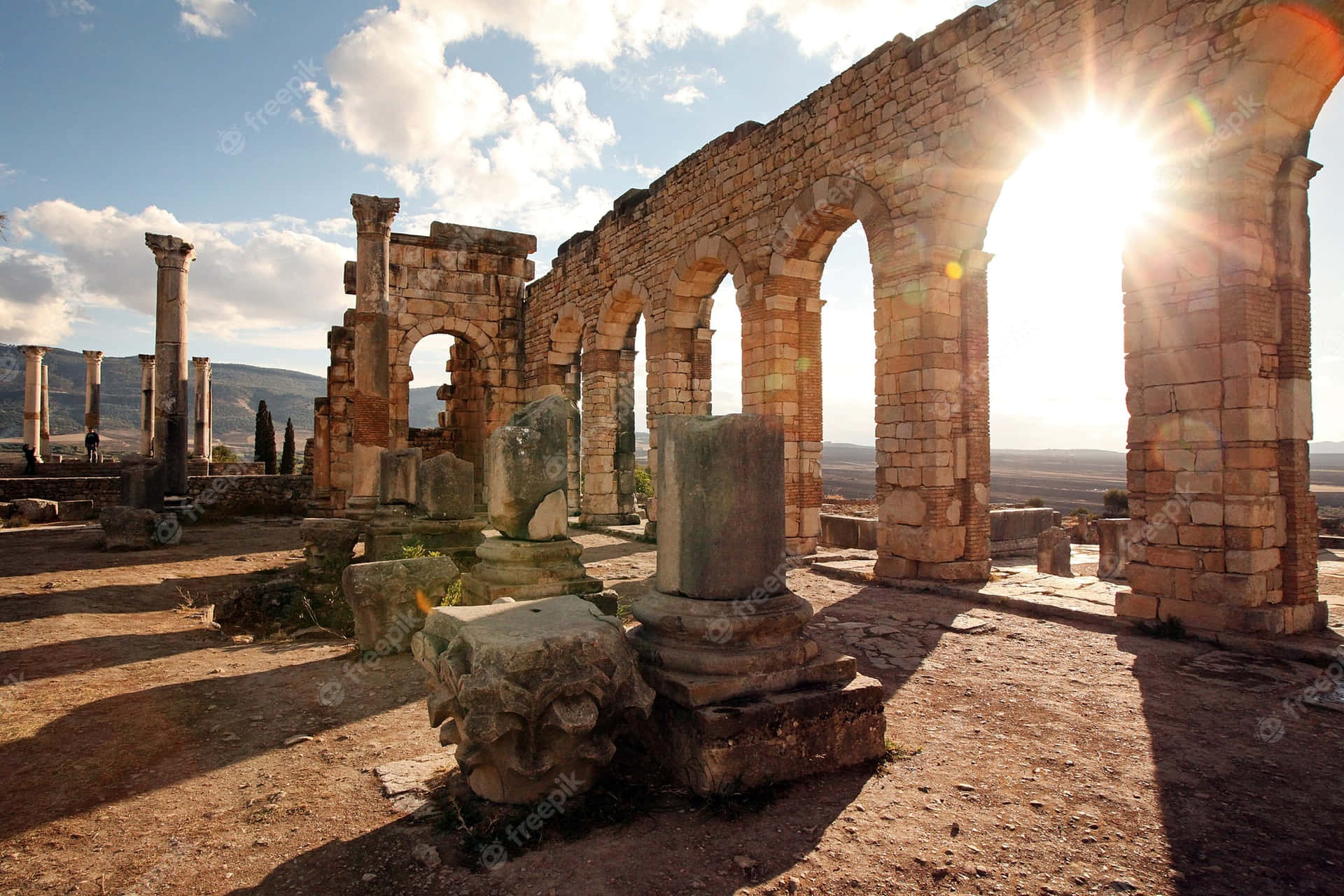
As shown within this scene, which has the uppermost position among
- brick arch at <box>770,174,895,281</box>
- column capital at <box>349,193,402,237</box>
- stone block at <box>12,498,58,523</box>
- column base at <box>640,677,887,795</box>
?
column capital at <box>349,193,402,237</box>

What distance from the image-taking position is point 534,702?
2975 millimetres

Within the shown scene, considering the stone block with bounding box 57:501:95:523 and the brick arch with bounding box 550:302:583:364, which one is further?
the brick arch with bounding box 550:302:583:364

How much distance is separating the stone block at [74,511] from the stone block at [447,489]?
1210 centimetres

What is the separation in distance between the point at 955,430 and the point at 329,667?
6.74 metres

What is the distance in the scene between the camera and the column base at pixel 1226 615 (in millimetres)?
5512

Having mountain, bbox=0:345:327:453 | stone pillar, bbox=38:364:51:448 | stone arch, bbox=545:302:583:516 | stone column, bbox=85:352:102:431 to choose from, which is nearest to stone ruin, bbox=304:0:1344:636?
stone arch, bbox=545:302:583:516

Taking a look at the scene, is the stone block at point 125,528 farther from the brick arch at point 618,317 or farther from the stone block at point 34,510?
the brick arch at point 618,317

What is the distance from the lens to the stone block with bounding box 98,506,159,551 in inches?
438

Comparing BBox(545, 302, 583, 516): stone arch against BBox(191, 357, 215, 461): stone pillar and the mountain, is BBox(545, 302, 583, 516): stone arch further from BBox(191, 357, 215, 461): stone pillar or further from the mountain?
the mountain

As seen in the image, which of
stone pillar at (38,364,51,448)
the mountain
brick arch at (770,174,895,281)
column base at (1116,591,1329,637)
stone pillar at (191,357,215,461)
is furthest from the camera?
the mountain

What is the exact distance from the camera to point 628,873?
2594 mm

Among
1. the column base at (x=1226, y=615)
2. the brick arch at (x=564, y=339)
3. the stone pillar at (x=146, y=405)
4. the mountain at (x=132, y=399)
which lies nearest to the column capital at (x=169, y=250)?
the brick arch at (x=564, y=339)

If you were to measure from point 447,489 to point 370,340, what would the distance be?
14.7 feet

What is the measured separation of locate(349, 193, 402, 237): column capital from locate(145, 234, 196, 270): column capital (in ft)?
18.8
